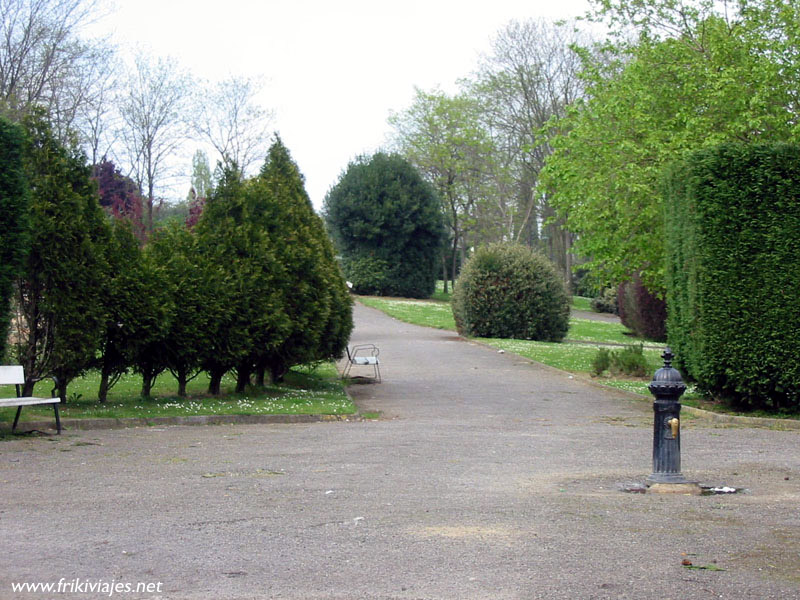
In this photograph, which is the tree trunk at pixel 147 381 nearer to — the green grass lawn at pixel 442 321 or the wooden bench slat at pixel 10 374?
the wooden bench slat at pixel 10 374

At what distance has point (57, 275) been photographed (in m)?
13.1

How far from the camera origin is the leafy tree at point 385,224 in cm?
5884

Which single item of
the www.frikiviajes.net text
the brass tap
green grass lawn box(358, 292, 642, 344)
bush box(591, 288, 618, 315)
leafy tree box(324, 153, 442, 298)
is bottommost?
the www.frikiviajes.net text

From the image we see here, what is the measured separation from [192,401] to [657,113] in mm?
13721

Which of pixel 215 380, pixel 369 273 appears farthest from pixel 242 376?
pixel 369 273

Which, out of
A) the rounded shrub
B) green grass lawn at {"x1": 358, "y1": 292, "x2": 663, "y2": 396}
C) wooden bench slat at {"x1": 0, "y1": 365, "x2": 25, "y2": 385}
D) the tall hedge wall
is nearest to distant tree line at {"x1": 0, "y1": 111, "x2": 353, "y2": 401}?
wooden bench slat at {"x1": 0, "y1": 365, "x2": 25, "y2": 385}

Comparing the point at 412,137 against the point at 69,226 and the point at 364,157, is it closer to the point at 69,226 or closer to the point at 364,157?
the point at 364,157

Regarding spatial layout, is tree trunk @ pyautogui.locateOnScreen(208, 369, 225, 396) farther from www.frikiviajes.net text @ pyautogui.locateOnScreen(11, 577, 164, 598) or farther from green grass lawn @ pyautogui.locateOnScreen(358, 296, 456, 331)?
green grass lawn @ pyautogui.locateOnScreen(358, 296, 456, 331)

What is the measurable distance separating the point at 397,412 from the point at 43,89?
27211 millimetres

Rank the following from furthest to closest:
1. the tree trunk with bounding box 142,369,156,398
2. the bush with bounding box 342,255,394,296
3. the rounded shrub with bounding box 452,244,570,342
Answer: the bush with bounding box 342,255,394,296
the rounded shrub with bounding box 452,244,570,342
the tree trunk with bounding box 142,369,156,398

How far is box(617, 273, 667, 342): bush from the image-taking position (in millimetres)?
39125

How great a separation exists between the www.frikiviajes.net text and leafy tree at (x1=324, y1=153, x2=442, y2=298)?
53537 millimetres

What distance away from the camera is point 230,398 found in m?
16.2

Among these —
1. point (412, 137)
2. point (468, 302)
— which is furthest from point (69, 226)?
point (412, 137)
